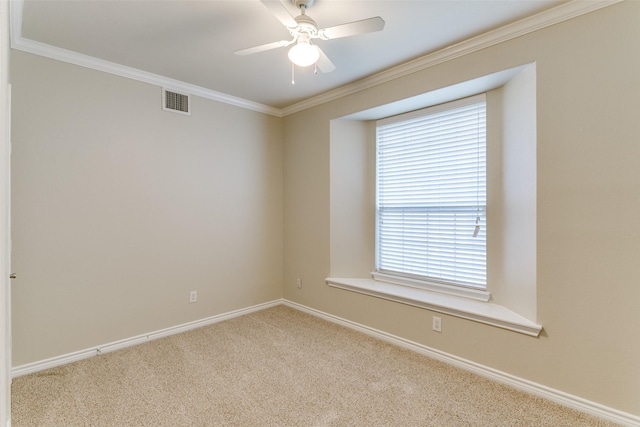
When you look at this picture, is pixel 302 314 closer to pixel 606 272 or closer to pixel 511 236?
pixel 511 236

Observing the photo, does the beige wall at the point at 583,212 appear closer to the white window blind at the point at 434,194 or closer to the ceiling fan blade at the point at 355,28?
the white window blind at the point at 434,194

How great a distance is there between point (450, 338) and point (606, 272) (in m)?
1.15

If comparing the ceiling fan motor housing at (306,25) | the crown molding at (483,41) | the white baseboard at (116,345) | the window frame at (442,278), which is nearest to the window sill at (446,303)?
the window frame at (442,278)

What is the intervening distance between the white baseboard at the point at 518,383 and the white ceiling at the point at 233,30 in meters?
2.47

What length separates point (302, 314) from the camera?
145 inches

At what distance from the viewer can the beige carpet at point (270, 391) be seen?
188cm

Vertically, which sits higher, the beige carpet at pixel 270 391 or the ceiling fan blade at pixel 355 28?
the ceiling fan blade at pixel 355 28

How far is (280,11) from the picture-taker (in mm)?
1612

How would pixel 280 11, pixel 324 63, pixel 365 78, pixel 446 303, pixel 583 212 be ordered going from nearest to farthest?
pixel 280 11 < pixel 583 212 < pixel 324 63 < pixel 446 303 < pixel 365 78

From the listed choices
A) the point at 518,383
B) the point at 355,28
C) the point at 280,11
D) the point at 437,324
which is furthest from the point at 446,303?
the point at 280,11

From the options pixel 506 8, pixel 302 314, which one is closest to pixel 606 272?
pixel 506 8

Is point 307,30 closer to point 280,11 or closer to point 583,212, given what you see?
point 280,11

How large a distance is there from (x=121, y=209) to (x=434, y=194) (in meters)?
2.88

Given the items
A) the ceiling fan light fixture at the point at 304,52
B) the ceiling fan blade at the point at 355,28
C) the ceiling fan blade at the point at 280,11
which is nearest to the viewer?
the ceiling fan blade at the point at 280,11
